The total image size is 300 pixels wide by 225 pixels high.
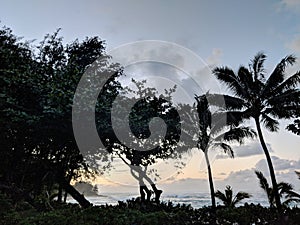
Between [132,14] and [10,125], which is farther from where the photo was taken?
[10,125]

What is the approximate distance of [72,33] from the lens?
59.3 feet

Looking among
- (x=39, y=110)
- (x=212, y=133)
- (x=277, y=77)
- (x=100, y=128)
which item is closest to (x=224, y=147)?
(x=212, y=133)

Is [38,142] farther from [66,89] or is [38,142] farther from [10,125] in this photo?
[66,89]

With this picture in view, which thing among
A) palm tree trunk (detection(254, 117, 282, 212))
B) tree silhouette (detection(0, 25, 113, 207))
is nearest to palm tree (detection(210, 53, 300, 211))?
palm tree trunk (detection(254, 117, 282, 212))

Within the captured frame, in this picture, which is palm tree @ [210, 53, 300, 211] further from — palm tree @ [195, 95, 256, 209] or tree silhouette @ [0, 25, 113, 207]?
tree silhouette @ [0, 25, 113, 207]

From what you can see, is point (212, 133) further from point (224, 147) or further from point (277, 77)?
point (277, 77)

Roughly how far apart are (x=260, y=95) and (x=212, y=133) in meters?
3.62

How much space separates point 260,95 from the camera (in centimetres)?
1927

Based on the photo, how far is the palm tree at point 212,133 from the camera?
2006cm

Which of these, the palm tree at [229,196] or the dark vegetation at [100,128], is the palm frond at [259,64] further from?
the palm tree at [229,196]

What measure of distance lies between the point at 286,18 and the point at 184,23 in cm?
374

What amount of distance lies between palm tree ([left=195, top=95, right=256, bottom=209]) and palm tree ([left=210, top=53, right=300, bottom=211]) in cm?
74

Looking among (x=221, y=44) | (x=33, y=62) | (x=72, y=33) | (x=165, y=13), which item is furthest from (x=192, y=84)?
(x=33, y=62)

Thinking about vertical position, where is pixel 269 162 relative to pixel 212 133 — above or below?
below
